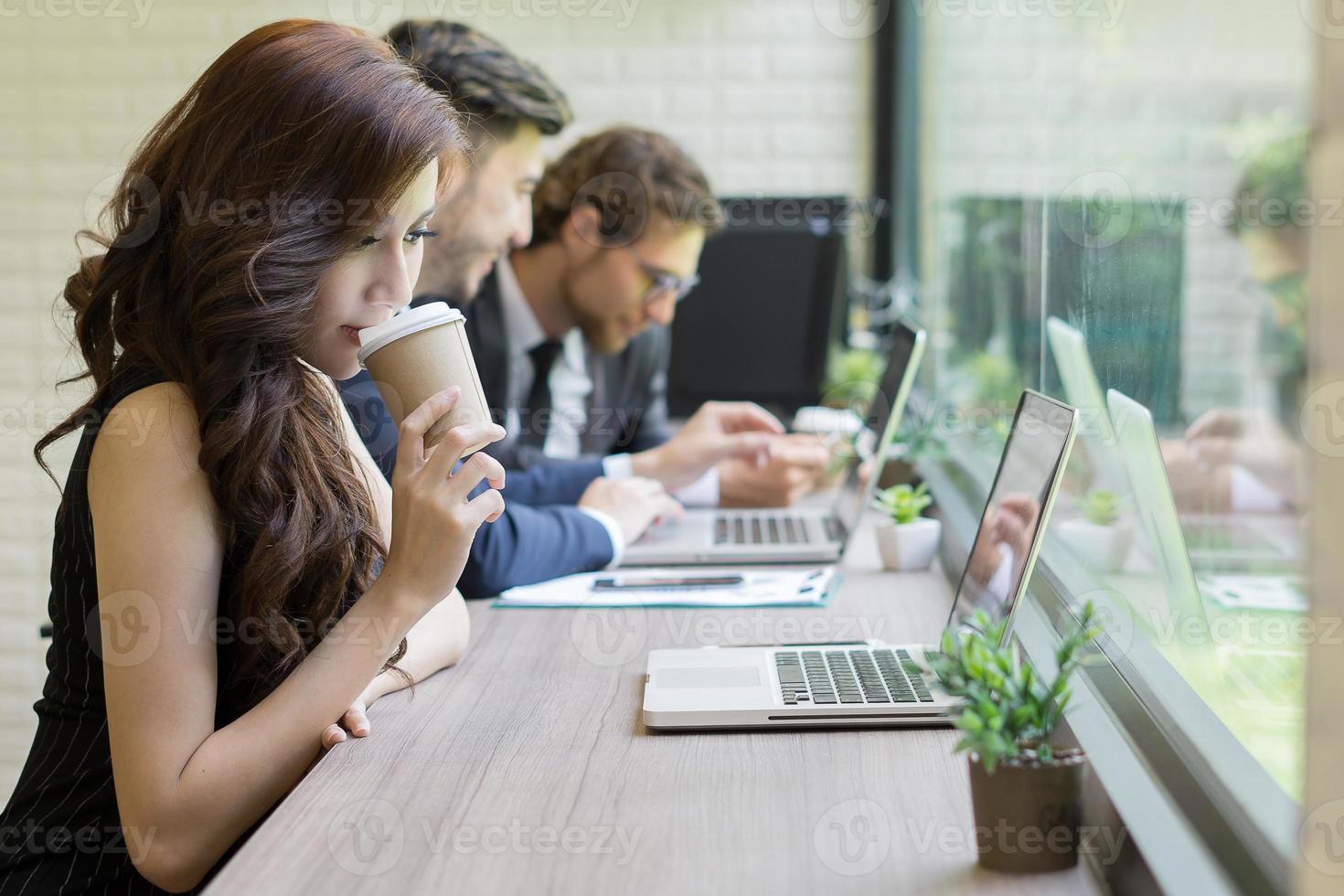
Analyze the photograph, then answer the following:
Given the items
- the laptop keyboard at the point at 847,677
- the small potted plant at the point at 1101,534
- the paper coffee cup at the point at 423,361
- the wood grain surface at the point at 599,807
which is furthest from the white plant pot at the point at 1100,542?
the paper coffee cup at the point at 423,361

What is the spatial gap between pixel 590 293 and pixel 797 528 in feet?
2.50

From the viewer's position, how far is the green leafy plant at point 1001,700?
713 mm

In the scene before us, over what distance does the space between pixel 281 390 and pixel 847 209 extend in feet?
7.32

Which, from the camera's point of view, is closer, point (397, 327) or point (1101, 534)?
point (397, 327)

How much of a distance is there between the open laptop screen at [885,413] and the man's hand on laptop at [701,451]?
19 cm

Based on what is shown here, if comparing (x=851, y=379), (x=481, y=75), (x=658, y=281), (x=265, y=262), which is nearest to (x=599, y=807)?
(x=265, y=262)

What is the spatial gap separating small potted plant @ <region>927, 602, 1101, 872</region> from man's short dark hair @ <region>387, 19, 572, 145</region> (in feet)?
4.65

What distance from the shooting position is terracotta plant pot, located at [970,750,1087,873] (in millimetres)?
712

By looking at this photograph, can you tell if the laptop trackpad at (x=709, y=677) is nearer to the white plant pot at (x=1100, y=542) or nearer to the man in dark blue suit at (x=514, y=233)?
the white plant pot at (x=1100, y=542)

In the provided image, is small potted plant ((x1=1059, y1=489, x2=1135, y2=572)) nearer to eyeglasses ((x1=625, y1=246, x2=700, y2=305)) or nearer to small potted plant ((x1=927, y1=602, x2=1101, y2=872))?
small potted plant ((x1=927, y1=602, x2=1101, y2=872))

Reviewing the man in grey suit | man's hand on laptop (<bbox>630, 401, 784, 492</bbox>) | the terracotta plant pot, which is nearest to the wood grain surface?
the terracotta plant pot

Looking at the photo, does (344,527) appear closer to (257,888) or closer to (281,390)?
→ (281,390)

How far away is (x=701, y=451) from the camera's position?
2080 millimetres

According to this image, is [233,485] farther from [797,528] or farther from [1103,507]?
[797,528]
